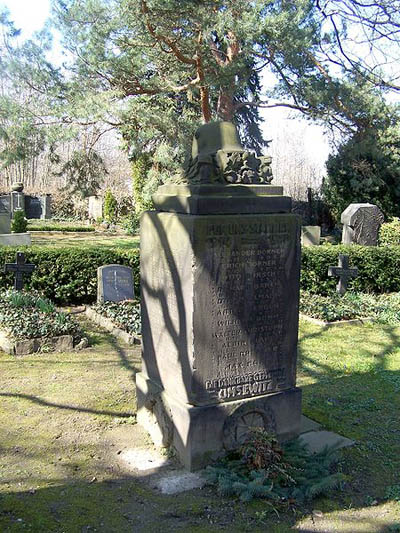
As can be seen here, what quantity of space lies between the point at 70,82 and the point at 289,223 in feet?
47.2

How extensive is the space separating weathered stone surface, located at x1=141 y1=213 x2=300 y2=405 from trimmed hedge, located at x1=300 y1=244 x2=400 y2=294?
727 centimetres

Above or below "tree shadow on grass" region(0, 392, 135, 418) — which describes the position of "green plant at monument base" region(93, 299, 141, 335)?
above

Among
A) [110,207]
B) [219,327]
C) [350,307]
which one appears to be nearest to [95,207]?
[110,207]

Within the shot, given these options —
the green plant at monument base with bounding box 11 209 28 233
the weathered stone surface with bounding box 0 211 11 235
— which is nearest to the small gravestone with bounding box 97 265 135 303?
the weathered stone surface with bounding box 0 211 11 235

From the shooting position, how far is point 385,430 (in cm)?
513

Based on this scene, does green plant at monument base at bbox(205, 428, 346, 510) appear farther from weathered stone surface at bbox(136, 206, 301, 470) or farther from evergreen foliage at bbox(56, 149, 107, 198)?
evergreen foliage at bbox(56, 149, 107, 198)

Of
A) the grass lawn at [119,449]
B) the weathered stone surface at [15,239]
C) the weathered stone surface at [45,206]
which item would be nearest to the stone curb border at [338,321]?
the grass lawn at [119,449]

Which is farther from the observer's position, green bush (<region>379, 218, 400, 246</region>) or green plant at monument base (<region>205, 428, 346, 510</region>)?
green bush (<region>379, 218, 400, 246</region>)

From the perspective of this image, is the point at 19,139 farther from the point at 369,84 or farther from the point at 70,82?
the point at 369,84

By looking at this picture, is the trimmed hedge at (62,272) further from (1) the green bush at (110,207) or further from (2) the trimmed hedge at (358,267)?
(1) the green bush at (110,207)

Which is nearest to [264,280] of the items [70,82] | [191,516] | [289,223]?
[289,223]

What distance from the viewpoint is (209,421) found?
4184 millimetres

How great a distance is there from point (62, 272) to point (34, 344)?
3097 millimetres

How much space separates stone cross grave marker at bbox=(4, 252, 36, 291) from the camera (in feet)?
30.3
